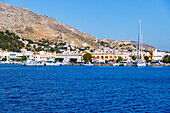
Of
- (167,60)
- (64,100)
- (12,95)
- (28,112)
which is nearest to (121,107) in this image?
(64,100)

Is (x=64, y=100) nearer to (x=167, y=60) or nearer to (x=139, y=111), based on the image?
(x=139, y=111)

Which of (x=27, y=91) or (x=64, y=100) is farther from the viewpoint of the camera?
(x=27, y=91)

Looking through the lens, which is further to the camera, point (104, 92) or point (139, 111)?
point (104, 92)

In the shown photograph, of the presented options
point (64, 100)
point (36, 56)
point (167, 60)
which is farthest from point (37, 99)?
point (36, 56)

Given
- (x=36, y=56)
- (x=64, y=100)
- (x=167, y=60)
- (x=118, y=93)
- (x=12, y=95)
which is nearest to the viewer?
(x=64, y=100)

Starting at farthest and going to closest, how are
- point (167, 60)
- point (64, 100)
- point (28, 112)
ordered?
point (167, 60) < point (64, 100) < point (28, 112)

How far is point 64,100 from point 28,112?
17.8ft

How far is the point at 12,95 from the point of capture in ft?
103

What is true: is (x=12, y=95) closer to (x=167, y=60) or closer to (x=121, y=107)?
(x=121, y=107)

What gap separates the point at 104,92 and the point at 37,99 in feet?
27.1

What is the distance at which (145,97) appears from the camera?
104ft

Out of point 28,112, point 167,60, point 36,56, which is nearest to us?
point 28,112

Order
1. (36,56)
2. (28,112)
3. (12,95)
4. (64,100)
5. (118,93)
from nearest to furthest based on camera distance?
(28,112) < (64,100) < (12,95) < (118,93) < (36,56)

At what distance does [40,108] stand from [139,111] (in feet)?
24.8
